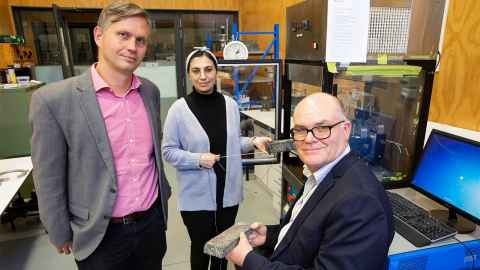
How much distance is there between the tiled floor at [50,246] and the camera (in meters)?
2.25

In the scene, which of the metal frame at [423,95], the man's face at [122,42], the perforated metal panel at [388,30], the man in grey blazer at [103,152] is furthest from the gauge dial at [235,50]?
the man's face at [122,42]

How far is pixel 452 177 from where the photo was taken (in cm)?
135

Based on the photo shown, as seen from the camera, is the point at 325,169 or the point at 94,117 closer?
the point at 325,169

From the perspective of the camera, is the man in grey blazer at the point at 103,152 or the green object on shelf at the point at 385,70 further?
the green object on shelf at the point at 385,70

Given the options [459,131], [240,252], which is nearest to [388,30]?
[459,131]

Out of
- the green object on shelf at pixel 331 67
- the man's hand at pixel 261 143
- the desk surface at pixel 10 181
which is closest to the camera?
the green object on shelf at pixel 331 67

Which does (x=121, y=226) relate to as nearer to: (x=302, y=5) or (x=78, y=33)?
(x=302, y=5)

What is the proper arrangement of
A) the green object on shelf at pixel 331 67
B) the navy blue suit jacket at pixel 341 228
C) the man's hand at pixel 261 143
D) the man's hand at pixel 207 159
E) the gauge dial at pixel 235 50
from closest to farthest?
the navy blue suit jacket at pixel 341 228 < the green object on shelf at pixel 331 67 < the man's hand at pixel 207 159 < the man's hand at pixel 261 143 < the gauge dial at pixel 235 50

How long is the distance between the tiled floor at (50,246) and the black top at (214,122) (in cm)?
89

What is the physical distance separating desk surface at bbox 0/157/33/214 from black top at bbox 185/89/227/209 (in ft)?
4.09

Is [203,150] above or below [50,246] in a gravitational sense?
above

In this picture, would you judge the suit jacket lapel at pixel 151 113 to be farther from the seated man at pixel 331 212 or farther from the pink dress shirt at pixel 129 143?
the seated man at pixel 331 212

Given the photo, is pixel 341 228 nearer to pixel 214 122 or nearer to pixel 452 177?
pixel 452 177

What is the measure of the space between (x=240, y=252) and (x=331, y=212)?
0.34 meters
